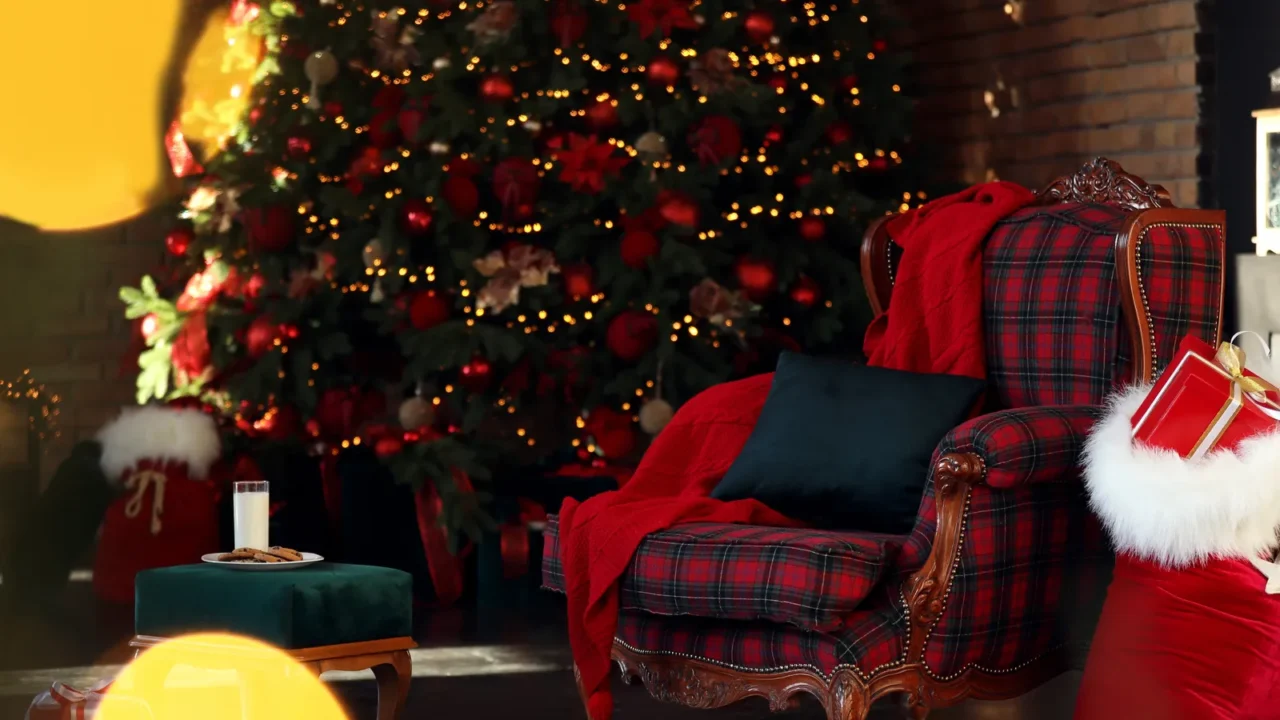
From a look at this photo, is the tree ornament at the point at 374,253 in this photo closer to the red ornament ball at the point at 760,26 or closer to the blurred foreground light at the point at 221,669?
the red ornament ball at the point at 760,26

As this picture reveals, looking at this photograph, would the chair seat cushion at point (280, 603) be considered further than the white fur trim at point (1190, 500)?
Yes

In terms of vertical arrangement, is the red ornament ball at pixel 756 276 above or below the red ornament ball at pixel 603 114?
below

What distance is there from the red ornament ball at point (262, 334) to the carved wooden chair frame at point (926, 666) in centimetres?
197

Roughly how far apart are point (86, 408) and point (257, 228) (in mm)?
1389

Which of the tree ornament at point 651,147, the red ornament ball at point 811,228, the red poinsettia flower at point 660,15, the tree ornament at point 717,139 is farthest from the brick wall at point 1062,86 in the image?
the tree ornament at point 651,147

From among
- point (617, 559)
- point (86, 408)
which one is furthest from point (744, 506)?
point (86, 408)

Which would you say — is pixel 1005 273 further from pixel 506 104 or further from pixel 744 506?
pixel 506 104

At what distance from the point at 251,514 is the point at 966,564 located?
3.88 ft

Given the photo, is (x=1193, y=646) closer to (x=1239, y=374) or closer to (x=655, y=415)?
(x=1239, y=374)

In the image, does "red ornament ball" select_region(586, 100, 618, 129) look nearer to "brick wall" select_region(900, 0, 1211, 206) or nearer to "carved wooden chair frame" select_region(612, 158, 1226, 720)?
"brick wall" select_region(900, 0, 1211, 206)

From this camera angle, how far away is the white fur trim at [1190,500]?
2406mm

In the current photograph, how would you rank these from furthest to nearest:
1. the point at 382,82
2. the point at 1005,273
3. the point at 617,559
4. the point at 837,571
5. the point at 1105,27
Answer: the point at 382,82, the point at 1105,27, the point at 1005,273, the point at 617,559, the point at 837,571

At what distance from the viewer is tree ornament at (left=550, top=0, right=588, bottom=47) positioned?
4535mm

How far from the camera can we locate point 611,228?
4.50 meters
